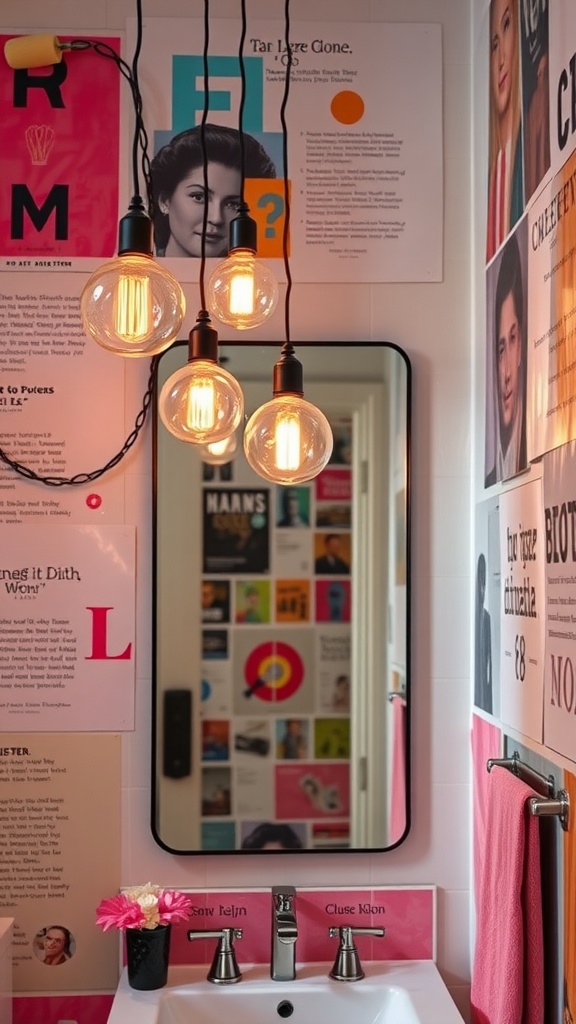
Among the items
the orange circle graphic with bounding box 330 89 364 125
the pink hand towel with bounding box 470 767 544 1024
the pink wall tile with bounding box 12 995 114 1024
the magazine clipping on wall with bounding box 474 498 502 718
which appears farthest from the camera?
the orange circle graphic with bounding box 330 89 364 125

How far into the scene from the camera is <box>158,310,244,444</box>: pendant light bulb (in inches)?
57.2

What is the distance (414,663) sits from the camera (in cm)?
197

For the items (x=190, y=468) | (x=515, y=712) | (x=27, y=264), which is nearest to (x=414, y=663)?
(x=515, y=712)

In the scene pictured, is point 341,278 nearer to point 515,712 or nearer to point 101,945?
point 515,712

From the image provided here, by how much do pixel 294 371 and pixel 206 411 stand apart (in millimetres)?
147

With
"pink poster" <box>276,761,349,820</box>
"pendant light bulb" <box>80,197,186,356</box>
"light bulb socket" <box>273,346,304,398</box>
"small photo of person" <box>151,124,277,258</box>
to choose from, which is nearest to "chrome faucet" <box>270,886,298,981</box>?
"pink poster" <box>276,761,349,820</box>

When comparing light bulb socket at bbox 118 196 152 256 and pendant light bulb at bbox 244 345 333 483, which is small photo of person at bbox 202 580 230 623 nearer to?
pendant light bulb at bbox 244 345 333 483

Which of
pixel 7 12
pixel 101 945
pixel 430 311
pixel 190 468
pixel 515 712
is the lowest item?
pixel 101 945

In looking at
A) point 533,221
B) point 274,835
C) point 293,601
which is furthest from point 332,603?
point 533,221

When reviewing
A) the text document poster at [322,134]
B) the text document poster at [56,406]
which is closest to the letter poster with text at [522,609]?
the text document poster at [322,134]

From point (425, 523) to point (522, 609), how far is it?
1.44 feet

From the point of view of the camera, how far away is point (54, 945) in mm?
1901

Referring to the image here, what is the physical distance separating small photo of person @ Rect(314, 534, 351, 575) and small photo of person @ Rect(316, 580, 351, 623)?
2cm

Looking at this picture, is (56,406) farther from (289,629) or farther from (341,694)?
(341,694)
